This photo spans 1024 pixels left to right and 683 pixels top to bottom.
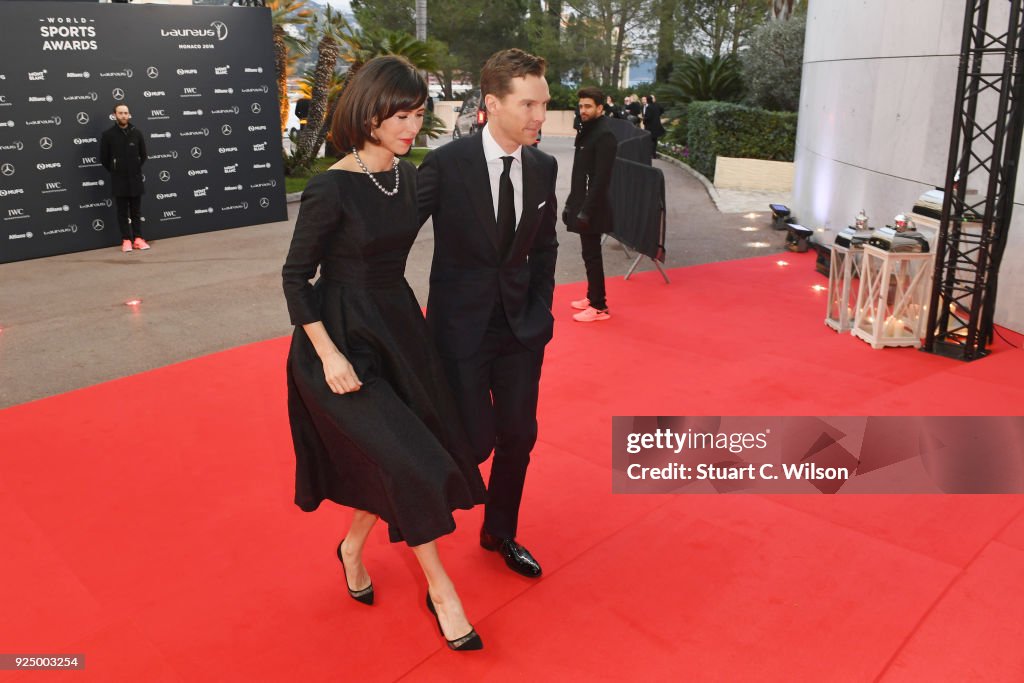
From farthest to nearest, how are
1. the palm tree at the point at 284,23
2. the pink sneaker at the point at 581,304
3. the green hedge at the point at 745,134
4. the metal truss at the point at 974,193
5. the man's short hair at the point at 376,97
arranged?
the palm tree at the point at 284,23
the green hedge at the point at 745,134
the pink sneaker at the point at 581,304
the metal truss at the point at 974,193
the man's short hair at the point at 376,97

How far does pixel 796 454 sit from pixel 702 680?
211 cm

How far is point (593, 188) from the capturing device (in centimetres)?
715

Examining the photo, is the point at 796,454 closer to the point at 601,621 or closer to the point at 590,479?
the point at 590,479

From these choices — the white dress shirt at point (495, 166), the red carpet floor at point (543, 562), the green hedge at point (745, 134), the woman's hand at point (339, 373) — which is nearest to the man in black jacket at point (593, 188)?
the red carpet floor at point (543, 562)

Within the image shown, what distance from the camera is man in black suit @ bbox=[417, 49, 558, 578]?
3.16m

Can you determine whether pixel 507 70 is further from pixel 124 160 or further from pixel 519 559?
pixel 124 160

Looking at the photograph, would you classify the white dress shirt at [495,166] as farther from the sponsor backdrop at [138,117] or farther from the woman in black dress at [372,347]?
the sponsor backdrop at [138,117]

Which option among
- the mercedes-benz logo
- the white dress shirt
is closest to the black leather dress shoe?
the white dress shirt

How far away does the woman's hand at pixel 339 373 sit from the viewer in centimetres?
275

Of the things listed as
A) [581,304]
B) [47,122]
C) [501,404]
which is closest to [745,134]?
[581,304]

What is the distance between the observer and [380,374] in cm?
293

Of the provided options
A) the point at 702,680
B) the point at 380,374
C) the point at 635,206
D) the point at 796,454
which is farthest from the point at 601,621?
the point at 635,206

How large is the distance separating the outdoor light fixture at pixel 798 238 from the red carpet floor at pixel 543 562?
16.2 ft

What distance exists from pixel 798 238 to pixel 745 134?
781 centimetres
